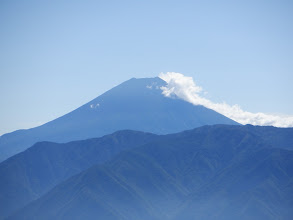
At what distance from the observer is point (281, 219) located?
197 meters

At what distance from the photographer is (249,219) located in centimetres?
19762

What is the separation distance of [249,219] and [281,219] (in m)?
11.5
